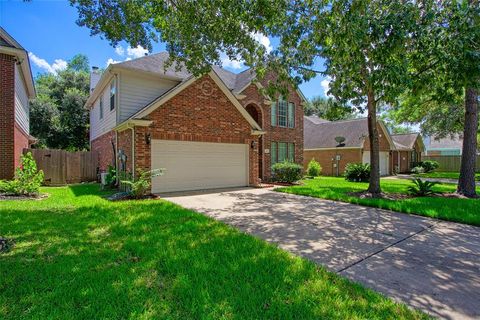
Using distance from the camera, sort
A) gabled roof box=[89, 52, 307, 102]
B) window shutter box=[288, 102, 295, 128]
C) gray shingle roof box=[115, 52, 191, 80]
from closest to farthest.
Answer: gabled roof box=[89, 52, 307, 102] → gray shingle roof box=[115, 52, 191, 80] → window shutter box=[288, 102, 295, 128]

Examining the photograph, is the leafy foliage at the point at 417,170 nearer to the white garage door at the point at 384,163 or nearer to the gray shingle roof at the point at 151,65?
the white garage door at the point at 384,163

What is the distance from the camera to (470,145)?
10.1 meters

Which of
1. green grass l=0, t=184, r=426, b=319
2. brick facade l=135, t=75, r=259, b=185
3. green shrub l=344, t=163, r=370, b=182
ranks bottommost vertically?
green grass l=0, t=184, r=426, b=319

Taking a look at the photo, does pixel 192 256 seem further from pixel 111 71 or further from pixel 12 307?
pixel 111 71

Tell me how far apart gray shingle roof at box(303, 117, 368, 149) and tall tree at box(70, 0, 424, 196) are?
13.7 metres

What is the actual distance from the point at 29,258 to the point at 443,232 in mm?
7495

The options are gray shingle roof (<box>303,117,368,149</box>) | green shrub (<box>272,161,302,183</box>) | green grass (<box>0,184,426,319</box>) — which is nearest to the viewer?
green grass (<box>0,184,426,319</box>)

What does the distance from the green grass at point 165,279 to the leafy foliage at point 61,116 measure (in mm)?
22422

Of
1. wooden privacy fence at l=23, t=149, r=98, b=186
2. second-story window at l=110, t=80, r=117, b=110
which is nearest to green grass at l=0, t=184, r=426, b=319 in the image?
second-story window at l=110, t=80, r=117, b=110

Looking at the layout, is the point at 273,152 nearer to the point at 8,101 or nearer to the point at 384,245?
the point at 384,245

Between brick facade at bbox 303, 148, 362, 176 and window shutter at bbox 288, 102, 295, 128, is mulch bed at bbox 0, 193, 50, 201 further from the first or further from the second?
brick facade at bbox 303, 148, 362, 176

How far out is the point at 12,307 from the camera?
2.53m

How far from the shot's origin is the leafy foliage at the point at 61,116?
2299cm

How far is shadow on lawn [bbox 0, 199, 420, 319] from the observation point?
2.53 m
